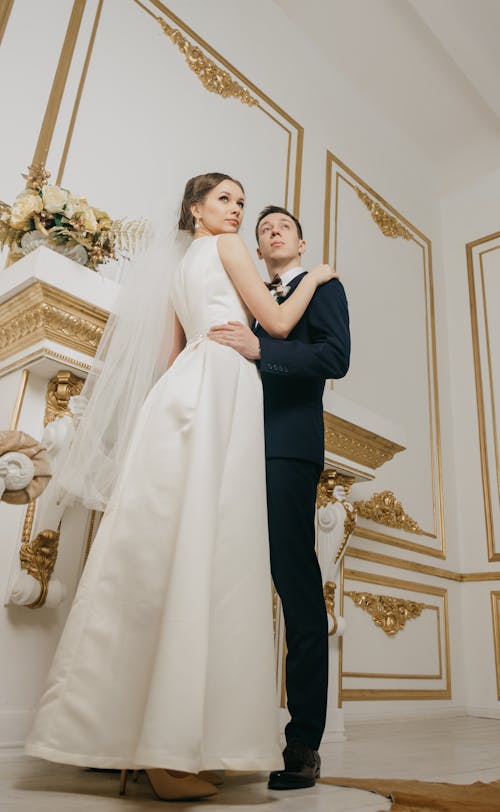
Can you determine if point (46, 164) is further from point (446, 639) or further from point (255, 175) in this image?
point (446, 639)

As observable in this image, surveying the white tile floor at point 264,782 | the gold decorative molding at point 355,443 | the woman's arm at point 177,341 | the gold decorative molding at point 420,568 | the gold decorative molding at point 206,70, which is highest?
the gold decorative molding at point 206,70

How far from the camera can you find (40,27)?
2.89 m

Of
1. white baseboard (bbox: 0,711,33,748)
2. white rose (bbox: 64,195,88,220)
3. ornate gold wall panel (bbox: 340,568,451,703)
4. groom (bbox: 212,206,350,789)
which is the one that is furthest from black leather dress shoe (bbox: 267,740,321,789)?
ornate gold wall panel (bbox: 340,568,451,703)

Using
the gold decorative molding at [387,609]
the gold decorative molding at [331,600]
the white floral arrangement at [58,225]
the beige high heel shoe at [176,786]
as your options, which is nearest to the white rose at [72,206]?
the white floral arrangement at [58,225]

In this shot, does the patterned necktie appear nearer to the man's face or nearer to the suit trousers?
the man's face

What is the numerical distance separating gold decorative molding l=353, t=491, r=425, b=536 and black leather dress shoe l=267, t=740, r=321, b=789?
7.13 ft

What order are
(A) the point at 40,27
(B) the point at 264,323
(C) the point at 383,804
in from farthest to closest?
(A) the point at 40,27, (B) the point at 264,323, (C) the point at 383,804

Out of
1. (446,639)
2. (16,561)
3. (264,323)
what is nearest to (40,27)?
(264,323)

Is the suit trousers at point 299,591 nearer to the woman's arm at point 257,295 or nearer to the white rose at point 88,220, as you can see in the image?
the woman's arm at point 257,295

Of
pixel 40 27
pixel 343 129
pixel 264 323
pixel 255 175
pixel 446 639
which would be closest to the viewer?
pixel 264 323

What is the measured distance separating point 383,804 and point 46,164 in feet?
8.18

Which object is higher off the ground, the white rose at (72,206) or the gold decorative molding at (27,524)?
the white rose at (72,206)

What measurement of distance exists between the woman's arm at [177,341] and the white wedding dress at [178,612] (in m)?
0.28

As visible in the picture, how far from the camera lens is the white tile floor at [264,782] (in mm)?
1210
